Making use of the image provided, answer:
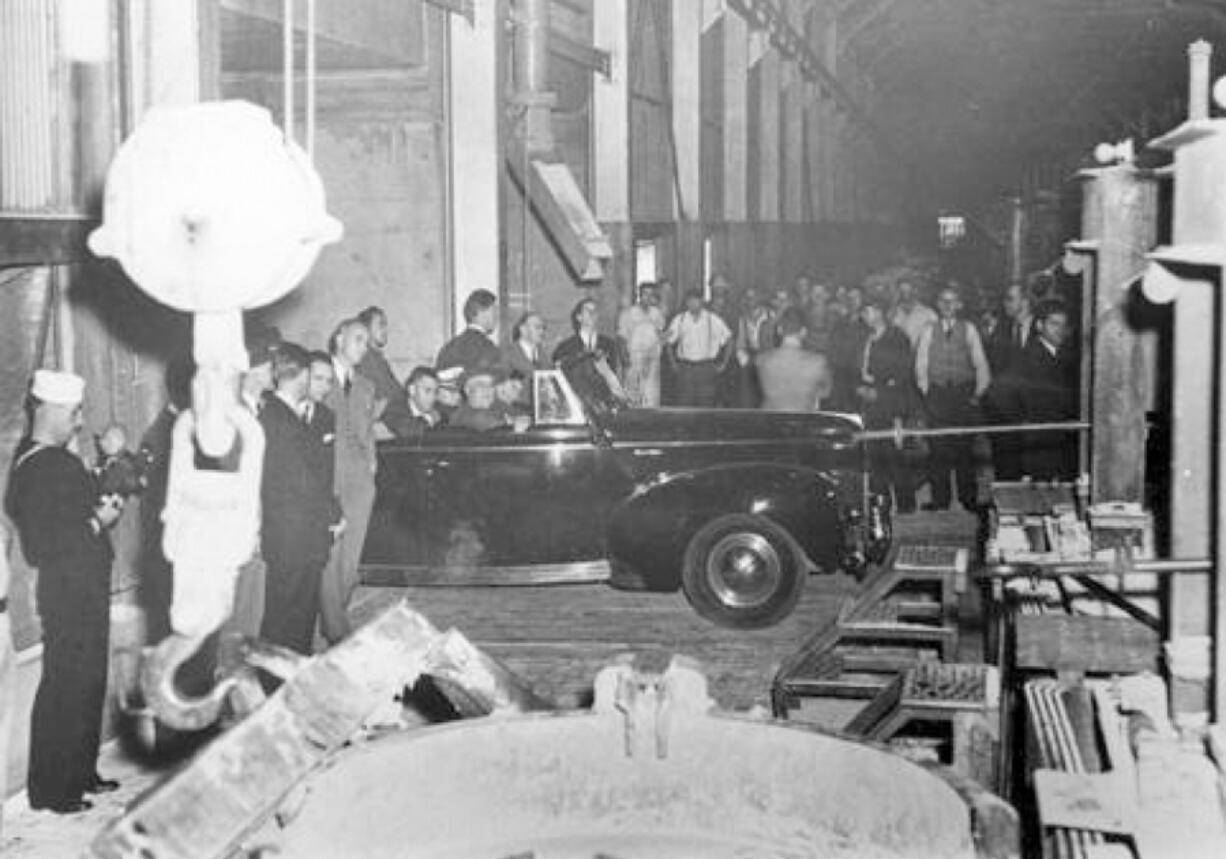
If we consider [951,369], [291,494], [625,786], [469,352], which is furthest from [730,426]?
[625,786]

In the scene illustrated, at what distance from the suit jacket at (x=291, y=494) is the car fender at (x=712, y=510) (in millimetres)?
2510

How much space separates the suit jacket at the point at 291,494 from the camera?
8.10 meters

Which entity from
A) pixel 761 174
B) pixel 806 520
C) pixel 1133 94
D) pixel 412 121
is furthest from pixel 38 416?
pixel 1133 94

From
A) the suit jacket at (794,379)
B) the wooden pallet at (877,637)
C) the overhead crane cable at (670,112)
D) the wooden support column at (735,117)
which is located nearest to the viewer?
the wooden pallet at (877,637)

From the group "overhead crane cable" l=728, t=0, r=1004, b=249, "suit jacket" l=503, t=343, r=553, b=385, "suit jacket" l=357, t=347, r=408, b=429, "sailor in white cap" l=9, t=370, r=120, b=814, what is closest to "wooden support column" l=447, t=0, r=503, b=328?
"suit jacket" l=503, t=343, r=553, b=385

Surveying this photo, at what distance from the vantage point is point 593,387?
10.6 m

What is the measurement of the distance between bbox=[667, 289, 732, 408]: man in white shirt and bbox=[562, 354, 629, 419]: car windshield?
5.61m

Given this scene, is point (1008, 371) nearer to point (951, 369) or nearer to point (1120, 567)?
point (951, 369)

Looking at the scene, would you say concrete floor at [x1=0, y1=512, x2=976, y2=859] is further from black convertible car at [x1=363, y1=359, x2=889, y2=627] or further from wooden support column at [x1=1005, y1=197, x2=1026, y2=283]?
wooden support column at [x1=1005, y1=197, x2=1026, y2=283]

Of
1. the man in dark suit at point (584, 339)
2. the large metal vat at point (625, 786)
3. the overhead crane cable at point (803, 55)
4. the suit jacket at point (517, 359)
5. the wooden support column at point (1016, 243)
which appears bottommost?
the large metal vat at point (625, 786)

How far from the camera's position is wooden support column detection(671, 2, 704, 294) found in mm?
21078

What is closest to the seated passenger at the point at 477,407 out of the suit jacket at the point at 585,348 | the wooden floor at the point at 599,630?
the wooden floor at the point at 599,630

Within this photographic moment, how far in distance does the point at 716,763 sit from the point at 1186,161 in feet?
8.75

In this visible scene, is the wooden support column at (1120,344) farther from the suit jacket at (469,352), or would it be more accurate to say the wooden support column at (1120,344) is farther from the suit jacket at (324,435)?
the suit jacket at (469,352)
